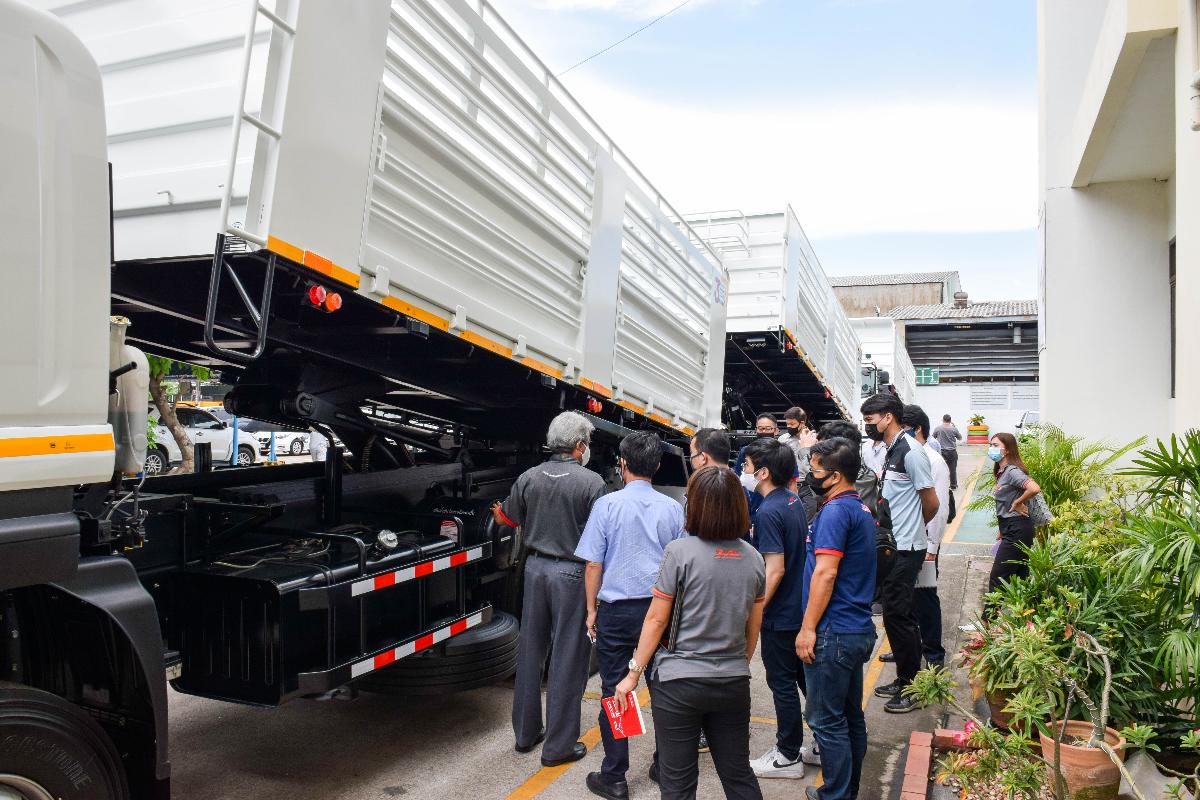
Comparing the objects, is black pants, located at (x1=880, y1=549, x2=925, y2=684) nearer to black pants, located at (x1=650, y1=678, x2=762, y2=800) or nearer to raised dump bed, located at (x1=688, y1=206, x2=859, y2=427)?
black pants, located at (x1=650, y1=678, x2=762, y2=800)

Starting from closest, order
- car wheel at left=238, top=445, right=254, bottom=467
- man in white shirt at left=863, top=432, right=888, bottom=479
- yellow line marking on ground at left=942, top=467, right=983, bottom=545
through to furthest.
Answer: man in white shirt at left=863, top=432, right=888, bottom=479
yellow line marking on ground at left=942, top=467, right=983, bottom=545
car wheel at left=238, top=445, right=254, bottom=467

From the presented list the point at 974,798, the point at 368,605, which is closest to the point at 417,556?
the point at 368,605

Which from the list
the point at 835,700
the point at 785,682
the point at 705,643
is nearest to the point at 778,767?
the point at 785,682

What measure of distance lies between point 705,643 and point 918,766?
1.68m

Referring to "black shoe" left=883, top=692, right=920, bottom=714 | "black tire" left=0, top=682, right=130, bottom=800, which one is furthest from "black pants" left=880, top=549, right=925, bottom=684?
"black tire" left=0, top=682, right=130, bottom=800

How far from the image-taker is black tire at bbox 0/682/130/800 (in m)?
2.55

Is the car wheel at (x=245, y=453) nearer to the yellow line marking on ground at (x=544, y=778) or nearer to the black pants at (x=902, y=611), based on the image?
the yellow line marking on ground at (x=544, y=778)

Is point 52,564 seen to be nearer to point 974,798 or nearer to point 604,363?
point 974,798

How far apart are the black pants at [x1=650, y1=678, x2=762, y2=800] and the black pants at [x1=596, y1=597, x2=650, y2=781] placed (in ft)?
2.77

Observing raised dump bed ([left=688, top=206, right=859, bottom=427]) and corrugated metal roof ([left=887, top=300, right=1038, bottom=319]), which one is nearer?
raised dump bed ([left=688, top=206, right=859, bottom=427])

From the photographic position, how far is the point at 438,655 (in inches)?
184

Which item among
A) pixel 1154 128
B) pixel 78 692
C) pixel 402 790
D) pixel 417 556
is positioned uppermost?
pixel 1154 128

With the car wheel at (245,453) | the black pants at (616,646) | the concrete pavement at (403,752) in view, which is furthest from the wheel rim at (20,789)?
the car wheel at (245,453)

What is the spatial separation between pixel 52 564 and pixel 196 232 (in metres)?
1.39
